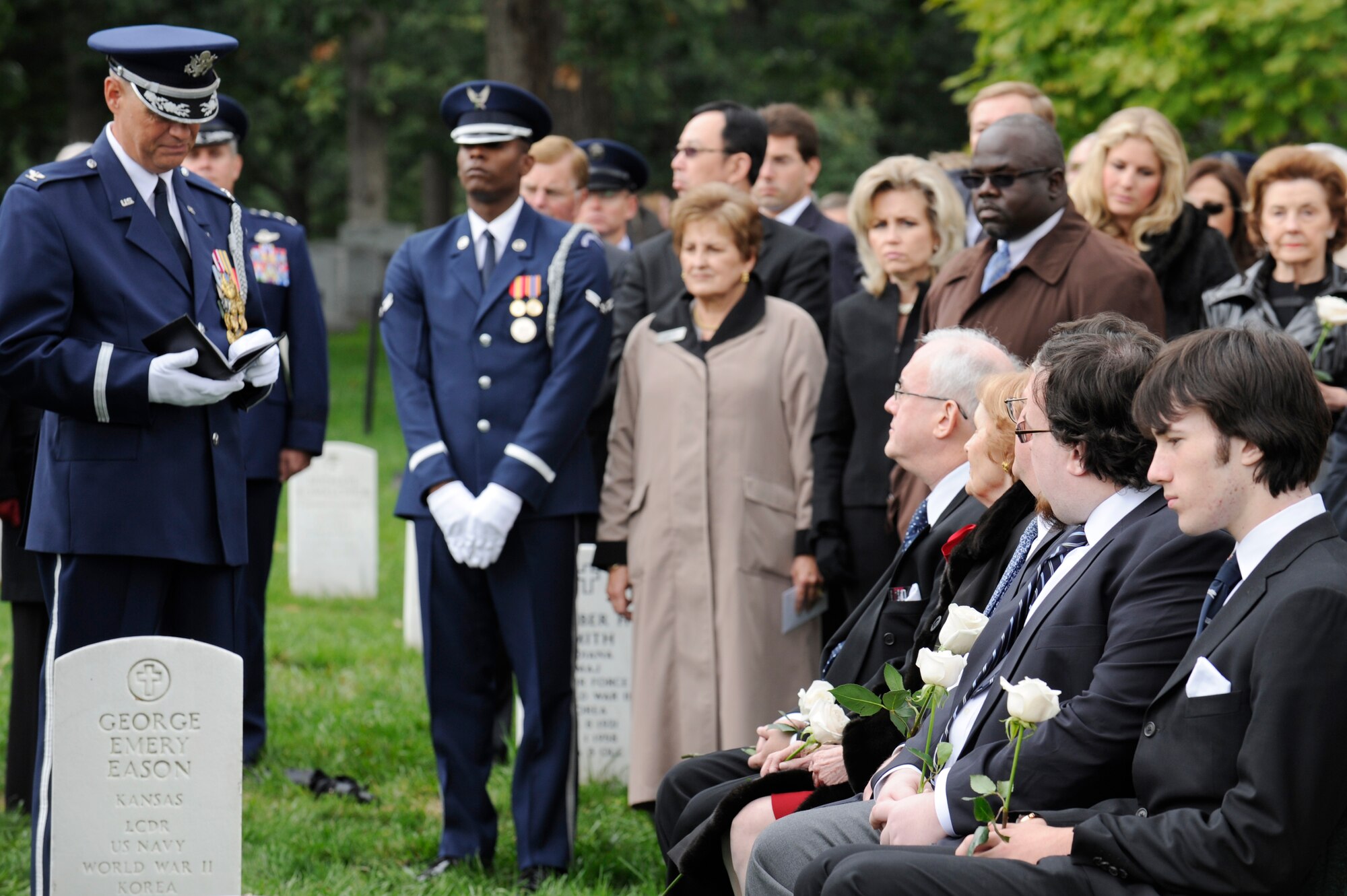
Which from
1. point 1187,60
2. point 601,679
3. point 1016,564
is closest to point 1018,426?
point 1016,564

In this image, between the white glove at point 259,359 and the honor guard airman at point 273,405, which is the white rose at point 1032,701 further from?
the honor guard airman at point 273,405

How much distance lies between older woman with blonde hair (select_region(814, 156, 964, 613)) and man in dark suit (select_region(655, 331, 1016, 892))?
760mm

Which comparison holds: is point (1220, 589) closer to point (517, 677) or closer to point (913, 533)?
point (913, 533)

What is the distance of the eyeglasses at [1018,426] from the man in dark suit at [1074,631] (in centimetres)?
1

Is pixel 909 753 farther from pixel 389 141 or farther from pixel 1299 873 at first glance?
pixel 389 141

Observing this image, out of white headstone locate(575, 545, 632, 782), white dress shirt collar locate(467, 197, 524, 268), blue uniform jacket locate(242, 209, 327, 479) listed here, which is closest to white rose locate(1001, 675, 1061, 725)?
white dress shirt collar locate(467, 197, 524, 268)

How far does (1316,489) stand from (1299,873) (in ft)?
8.28

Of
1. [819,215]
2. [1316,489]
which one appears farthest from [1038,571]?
[819,215]

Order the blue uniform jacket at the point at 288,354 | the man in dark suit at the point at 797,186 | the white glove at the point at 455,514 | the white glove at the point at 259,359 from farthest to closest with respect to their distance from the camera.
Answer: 1. the man in dark suit at the point at 797,186
2. the blue uniform jacket at the point at 288,354
3. the white glove at the point at 455,514
4. the white glove at the point at 259,359

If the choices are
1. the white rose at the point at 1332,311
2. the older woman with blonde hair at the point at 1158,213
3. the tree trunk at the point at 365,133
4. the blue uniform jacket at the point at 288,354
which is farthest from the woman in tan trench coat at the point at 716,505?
the tree trunk at the point at 365,133

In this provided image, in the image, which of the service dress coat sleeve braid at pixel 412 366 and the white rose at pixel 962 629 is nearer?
the white rose at pixel 962 629

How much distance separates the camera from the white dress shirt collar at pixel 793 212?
724 cm

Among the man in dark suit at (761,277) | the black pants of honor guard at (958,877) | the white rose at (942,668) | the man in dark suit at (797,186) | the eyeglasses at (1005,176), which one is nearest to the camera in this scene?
the black pants of honor guard at (958,877)

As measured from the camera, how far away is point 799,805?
13.3 ft
